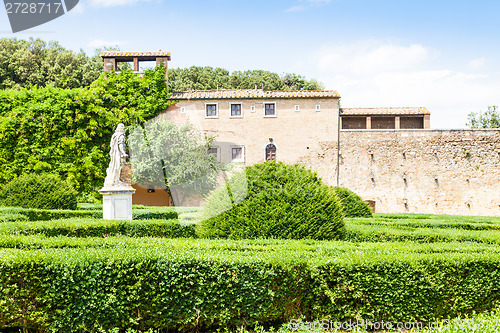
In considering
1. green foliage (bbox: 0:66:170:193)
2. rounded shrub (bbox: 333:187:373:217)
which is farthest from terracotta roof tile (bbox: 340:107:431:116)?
rounded shrub (bbox: 333:187:373:217)

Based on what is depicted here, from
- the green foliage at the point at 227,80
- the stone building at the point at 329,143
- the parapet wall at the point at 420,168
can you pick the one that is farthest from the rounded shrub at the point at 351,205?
the green foliage at the point at 227,80

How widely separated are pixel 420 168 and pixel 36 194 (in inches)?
784

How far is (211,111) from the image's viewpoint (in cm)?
2555

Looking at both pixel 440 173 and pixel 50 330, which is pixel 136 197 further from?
pixel 50 330

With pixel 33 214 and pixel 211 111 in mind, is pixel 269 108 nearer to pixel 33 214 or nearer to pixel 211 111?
pixel 211 111

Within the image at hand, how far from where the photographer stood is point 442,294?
15.5 ft

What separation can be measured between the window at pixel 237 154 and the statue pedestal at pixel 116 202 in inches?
578

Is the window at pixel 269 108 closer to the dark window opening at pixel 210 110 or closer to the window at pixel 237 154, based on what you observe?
the window at pixel 237 154

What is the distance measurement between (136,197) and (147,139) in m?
3.37

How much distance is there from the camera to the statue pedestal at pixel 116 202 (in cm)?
1067

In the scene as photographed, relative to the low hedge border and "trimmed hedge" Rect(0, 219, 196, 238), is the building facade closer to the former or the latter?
the low hedge border

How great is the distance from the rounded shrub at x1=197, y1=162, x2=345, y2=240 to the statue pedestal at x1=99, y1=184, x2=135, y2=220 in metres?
4.23

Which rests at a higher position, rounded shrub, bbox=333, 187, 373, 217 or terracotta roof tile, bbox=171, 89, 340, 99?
terracotta roof tile, bbox=171, 89, 340, 99

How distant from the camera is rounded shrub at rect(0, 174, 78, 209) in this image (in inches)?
544
